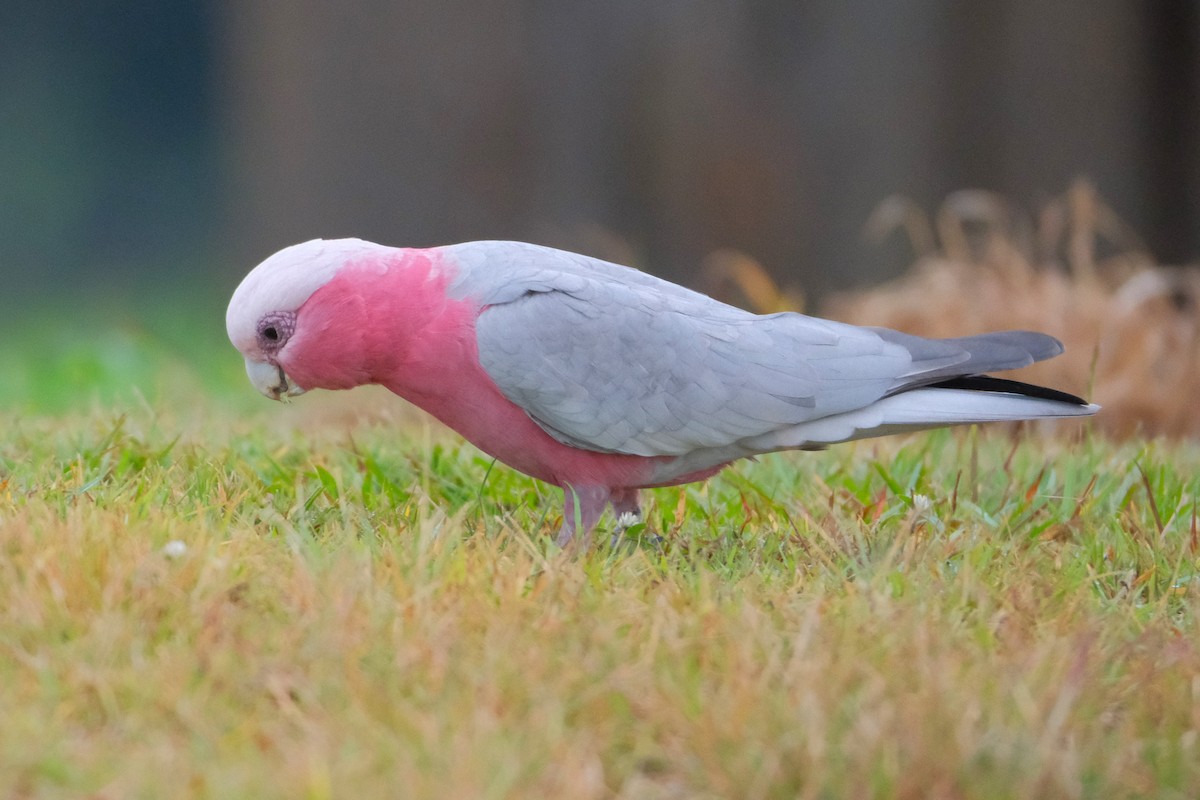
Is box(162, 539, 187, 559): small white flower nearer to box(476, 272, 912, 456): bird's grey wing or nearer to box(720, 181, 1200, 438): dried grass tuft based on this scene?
box(476, 272, 912, 456): bird's grey wing

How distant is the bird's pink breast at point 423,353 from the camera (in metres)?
2.67

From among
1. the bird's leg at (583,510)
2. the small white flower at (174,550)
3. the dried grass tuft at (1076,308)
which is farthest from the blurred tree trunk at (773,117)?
the small white flower at (174,550)

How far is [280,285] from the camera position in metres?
2.64

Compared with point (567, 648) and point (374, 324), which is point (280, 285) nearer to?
point (374, 324)

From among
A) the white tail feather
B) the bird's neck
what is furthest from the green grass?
the bird's neck

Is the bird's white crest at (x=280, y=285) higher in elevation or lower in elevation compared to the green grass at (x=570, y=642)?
higher

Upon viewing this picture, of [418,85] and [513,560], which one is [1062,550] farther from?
[418,85]

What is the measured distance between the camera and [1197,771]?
1.72m

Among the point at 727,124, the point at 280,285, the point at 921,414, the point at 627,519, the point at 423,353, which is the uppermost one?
the point at 727,124

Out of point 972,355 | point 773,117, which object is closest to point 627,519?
point 972,355

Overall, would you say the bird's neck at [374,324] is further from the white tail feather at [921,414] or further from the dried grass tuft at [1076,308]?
the dried grass tuft at [1076,308]

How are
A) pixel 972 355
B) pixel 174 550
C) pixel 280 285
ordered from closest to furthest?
pixel 174 550 → pixel 280 285 → pixel 972 355

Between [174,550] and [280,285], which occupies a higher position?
[280,285]

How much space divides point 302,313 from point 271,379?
0.21 meters
